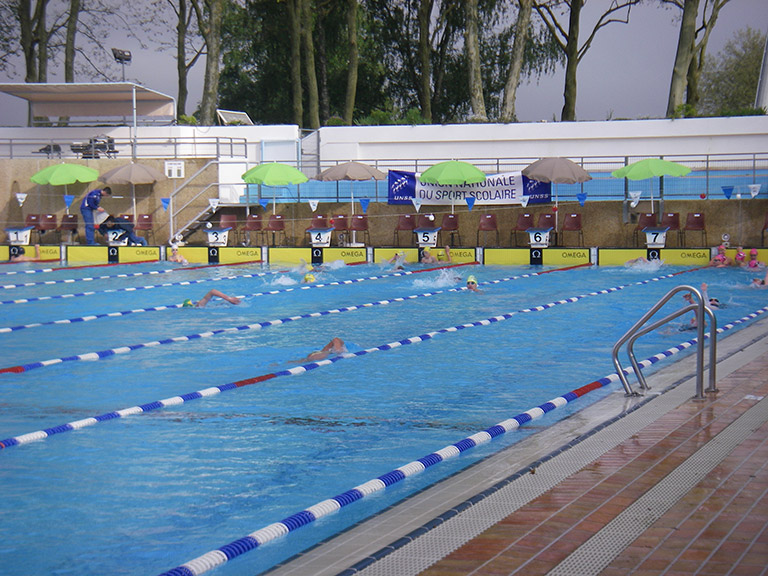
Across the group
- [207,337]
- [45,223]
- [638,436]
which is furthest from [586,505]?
[45,223]

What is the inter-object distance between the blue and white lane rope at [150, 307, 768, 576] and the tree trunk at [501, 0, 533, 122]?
81.8 feet

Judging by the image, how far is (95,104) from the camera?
31.0 metres

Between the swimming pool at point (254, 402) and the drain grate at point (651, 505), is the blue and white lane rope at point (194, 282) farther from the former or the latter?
the drain grate at point (651, 505)

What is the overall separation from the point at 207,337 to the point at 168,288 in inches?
229

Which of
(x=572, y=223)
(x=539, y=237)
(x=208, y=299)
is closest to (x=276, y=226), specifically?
(x=539, y=237)

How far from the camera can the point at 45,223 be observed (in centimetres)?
2462

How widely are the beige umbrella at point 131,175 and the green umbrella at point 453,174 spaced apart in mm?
7741

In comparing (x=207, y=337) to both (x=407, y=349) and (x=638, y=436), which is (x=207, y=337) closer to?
(x=407, y=349)

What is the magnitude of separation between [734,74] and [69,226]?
1696 inches

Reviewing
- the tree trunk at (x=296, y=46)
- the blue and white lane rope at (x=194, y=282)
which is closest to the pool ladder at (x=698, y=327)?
the blue and white lane rope at (x=194, y=282)

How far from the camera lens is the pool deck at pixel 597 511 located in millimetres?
3449

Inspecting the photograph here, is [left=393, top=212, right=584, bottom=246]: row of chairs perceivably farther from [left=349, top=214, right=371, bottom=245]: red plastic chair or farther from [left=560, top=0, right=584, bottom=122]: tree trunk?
[left=560, top=0, right=584, bottom=122]: tree trunk

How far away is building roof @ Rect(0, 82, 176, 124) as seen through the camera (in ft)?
97.1

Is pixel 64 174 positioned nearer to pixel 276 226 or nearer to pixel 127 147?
pixel 276 226
